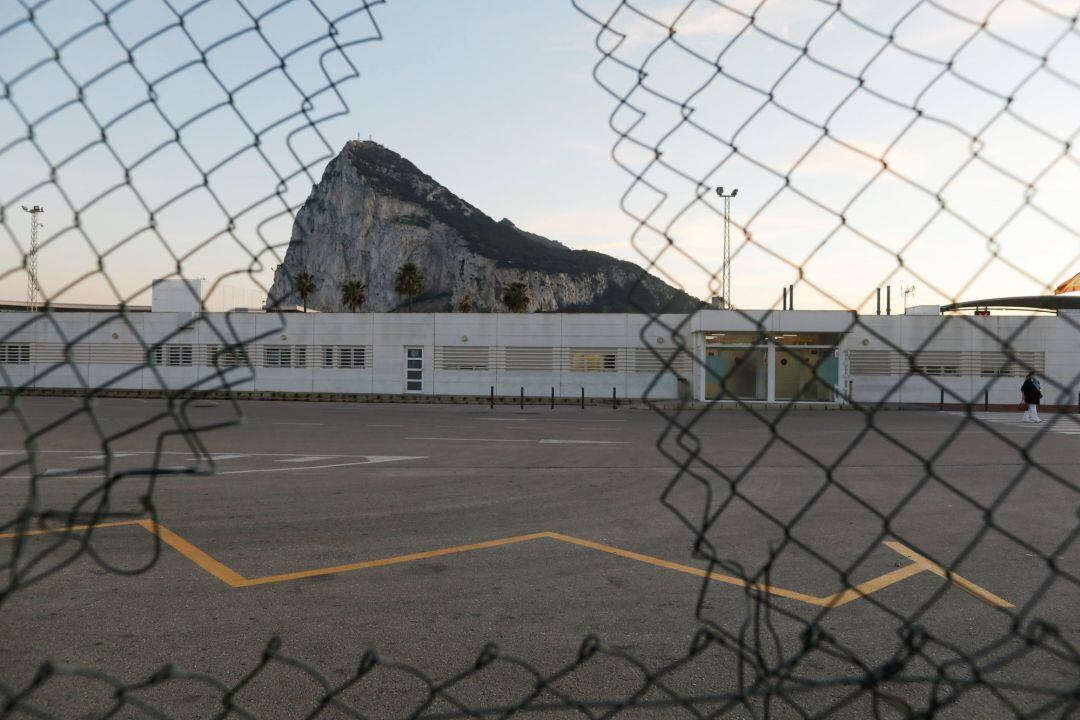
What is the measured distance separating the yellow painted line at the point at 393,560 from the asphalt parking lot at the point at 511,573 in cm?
4

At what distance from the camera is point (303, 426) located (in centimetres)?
1922

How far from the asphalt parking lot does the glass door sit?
84.4ft

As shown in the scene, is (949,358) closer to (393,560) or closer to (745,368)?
(745,368)

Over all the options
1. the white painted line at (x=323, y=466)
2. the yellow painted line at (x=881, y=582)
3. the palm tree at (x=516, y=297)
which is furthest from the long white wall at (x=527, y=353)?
the palm tree at (x=516, y=297)

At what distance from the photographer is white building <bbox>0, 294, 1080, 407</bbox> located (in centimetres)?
3350

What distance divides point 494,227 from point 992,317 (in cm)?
16507

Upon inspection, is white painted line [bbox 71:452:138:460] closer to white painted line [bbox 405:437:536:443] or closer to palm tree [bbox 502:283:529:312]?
white painted line [bbox 405:437:536:443]

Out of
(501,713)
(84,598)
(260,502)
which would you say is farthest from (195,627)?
(260,502)

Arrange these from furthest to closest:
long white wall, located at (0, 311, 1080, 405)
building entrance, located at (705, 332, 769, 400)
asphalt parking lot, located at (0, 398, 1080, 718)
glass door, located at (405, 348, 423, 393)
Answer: glass door, located at (405, 348, 423, 393) → long white wall, located at (0, 311, 1080, 405) → building entrance, located at (705, 332, 769, 400) → asphalt parking lot, located at (0, 398, 1080, 718)

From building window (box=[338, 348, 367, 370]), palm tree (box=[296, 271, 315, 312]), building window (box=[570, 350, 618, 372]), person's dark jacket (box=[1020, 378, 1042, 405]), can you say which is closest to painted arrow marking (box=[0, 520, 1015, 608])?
palm tree (box=[296, 271, 315, 312])

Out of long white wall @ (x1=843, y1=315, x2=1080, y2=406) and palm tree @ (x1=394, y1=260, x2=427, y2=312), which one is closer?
long white wall @ (x1=843, y1=315, x2=1080, y2=406)

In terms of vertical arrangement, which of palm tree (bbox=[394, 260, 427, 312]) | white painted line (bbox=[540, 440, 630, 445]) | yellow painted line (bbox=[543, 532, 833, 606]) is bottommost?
white painted line (bbox=[540, 440, 630, 445])

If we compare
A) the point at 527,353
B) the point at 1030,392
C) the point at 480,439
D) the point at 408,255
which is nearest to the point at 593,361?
the point at 527,353

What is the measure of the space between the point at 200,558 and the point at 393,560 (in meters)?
1.53
